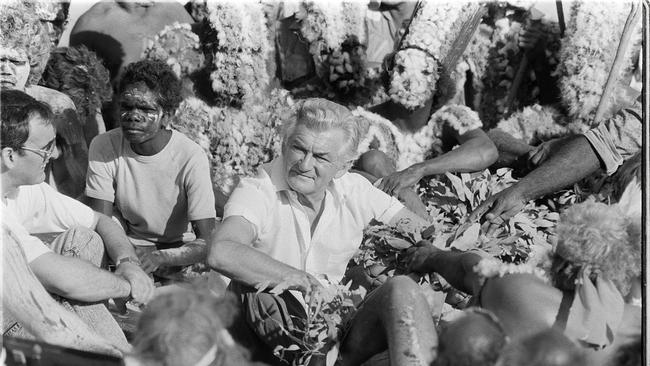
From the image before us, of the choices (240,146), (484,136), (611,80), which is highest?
(611,80)

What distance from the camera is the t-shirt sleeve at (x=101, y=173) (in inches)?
181

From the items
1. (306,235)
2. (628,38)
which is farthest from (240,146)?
(628,38)

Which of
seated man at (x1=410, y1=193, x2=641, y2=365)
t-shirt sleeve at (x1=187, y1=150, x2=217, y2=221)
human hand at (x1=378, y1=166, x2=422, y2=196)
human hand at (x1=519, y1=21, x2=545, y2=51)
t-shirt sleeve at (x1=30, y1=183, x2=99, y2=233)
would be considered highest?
human hand at (x1=519, y1=21, x2=545, y2=51)

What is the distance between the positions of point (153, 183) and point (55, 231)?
3.33 ft

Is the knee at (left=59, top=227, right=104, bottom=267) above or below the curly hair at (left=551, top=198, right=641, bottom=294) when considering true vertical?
below

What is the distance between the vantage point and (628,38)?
15.5 feet

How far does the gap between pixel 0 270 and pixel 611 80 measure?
10.3 ft

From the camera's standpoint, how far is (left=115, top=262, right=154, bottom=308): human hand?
10.7 ft

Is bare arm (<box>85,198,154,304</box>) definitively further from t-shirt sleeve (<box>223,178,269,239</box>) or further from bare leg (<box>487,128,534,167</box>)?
bare leg (<box>487,128,534,167</box>)

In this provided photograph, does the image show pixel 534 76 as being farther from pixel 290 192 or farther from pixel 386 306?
pixel 386 306

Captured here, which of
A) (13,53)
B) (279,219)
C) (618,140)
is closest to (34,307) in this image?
(279,219)

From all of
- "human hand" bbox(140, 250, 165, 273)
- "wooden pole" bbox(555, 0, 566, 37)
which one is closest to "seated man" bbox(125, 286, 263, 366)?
"human hand" bbox(140, 250, 165, 273)

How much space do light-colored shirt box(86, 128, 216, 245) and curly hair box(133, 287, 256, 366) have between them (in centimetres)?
234

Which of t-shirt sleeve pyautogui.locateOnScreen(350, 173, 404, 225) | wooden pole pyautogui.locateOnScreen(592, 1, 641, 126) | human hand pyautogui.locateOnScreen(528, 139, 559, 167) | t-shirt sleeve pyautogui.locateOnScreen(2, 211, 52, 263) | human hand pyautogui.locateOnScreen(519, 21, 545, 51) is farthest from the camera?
human hand pyautogui.locateOnScreen(519, 21, 545, 51)
